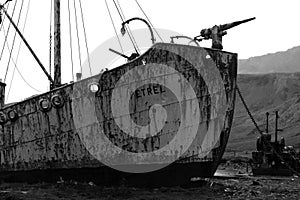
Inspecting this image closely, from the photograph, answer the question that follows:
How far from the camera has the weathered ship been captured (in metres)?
11.3

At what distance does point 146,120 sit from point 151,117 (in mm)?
154

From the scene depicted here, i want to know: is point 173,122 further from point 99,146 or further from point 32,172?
point 32,172

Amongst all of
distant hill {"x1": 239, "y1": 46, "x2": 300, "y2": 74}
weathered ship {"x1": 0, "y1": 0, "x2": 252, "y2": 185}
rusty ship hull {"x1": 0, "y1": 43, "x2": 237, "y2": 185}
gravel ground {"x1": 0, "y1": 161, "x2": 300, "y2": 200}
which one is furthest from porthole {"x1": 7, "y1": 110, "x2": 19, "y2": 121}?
distant hill {"x1": 239, "y1": 46, "x2": 300, "y2": 74}

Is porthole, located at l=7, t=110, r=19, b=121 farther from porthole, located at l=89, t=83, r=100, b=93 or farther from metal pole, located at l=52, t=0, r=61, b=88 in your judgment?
porthole, located at l=89, t=83, r=100, b=93

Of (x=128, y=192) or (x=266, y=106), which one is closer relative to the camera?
(x=128, y=192)

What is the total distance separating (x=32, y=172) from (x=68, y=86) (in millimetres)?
2990

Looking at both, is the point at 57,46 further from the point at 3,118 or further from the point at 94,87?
the point at 94,87

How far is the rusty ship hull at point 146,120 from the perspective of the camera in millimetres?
11305

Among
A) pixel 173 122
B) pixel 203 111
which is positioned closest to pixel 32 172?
pixel 173 122

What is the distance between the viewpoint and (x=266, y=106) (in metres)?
103

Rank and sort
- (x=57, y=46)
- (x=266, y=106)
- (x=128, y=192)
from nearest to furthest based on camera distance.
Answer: (x=128, y=192)
(x=57, y=46)
(x=266, y=106)

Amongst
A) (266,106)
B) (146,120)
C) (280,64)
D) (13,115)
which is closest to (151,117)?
(146,120)

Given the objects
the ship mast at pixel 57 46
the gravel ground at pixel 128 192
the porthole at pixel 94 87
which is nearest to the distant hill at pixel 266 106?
the gravel ground at pixel 128 192

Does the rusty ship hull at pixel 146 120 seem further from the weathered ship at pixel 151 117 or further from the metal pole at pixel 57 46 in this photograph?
the metal pole at pixel 57 46
